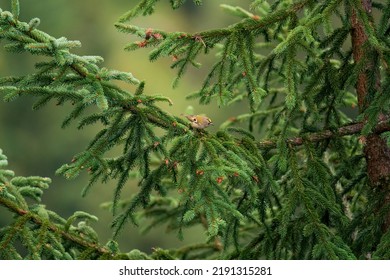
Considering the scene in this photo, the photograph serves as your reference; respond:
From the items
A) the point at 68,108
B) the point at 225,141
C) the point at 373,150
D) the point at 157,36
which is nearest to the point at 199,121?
the point at 225,141

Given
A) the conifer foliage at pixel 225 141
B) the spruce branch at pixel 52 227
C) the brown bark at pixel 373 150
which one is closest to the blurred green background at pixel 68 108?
the spruce branch at pixel 52 227

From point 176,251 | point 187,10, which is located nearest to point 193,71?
point 187,10

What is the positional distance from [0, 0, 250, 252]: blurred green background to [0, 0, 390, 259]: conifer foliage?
16.2m

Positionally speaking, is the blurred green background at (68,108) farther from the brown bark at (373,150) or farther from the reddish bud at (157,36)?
the reddish bud at (157,36)

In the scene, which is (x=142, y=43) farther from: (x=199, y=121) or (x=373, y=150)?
(x=373, y=150)

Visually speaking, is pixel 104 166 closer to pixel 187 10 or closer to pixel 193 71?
pixel 193 71

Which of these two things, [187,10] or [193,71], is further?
[187,10]

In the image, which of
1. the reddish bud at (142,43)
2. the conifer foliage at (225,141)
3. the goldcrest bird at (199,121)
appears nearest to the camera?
the conifer foliage at (225,141)

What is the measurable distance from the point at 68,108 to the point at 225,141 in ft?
76.5

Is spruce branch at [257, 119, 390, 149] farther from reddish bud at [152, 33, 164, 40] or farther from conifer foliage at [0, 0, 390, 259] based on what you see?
reddish bud at [152, 33, 164, 40]

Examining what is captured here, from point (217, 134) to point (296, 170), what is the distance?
427 millimetres

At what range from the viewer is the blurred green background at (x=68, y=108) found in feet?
78.1

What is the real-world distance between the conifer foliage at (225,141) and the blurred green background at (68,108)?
16.2 metres
